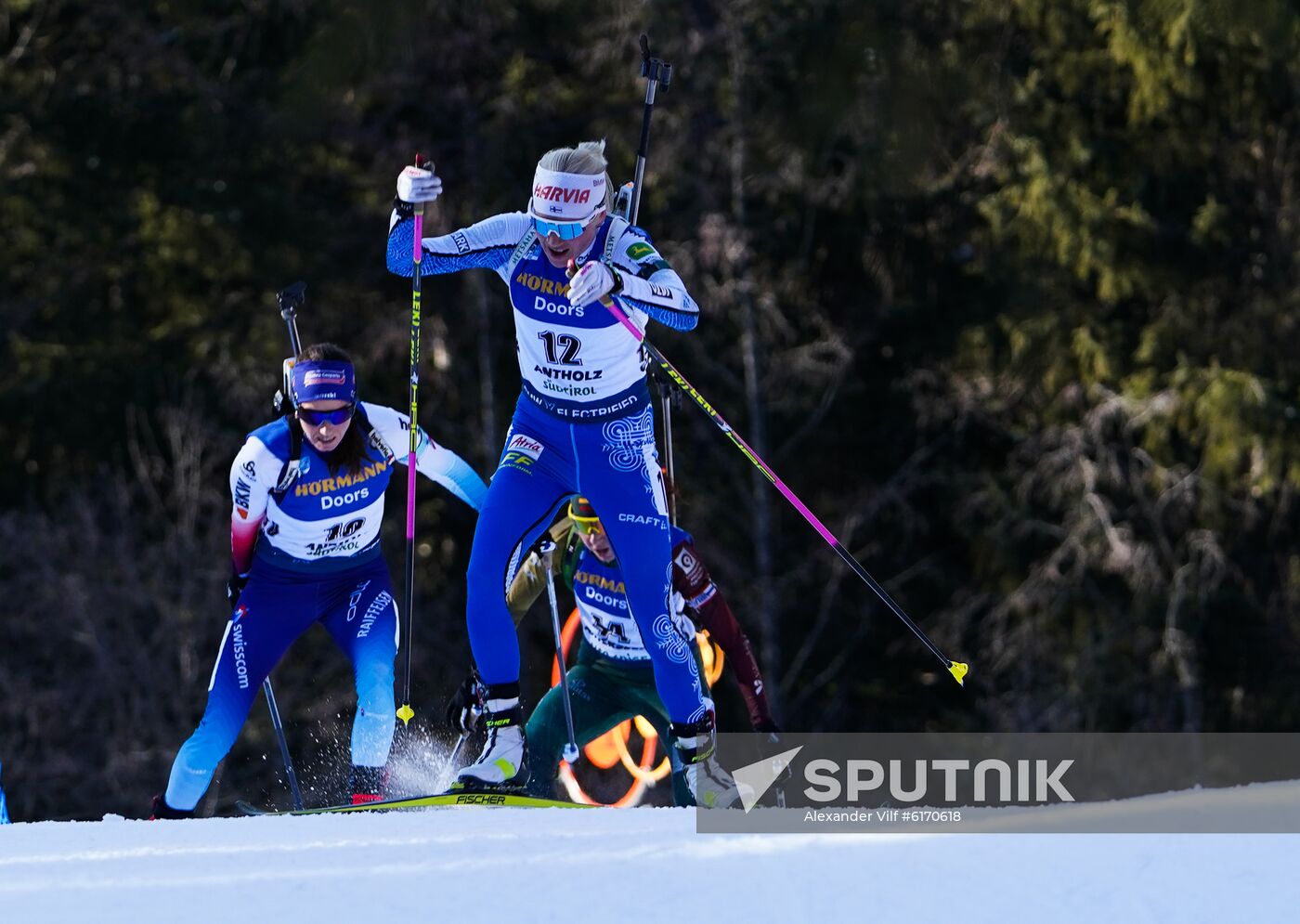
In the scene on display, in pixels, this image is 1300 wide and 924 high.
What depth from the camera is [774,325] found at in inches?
662

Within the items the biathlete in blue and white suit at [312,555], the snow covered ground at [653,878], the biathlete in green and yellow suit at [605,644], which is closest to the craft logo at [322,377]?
the biathlete in blue and white suit at [312,555]

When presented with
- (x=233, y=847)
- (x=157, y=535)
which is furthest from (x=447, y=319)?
(x=233, y=847)

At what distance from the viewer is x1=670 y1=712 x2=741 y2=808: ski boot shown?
256 inches

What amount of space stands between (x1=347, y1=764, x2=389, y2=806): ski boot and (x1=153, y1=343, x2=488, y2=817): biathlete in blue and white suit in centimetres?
6

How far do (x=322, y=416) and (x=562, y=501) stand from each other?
2.68ft

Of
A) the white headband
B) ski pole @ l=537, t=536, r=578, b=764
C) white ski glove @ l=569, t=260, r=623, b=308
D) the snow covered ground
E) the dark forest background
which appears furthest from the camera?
the dark forest background

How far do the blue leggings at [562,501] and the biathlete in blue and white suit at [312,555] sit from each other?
Result: 0.96 feet

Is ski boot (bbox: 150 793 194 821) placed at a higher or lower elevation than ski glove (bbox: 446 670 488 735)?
lower

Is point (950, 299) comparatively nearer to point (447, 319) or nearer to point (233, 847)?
point (447, 319)

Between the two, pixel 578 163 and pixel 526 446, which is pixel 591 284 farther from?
pixel 526 446

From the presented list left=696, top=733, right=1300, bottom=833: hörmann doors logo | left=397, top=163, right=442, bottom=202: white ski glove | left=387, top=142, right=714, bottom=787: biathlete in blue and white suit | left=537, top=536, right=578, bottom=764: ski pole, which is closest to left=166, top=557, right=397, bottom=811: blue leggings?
left=387, top=142, right=714, bottom=787: biathlete in blue and white suit

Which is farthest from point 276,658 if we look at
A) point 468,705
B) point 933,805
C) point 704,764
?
point 933,805

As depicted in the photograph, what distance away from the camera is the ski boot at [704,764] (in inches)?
256

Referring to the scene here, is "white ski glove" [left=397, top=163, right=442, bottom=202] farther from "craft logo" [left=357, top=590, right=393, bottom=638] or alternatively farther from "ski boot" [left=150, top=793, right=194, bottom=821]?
"ski boot" [left=150, top=793, right=194, bottom=821]
